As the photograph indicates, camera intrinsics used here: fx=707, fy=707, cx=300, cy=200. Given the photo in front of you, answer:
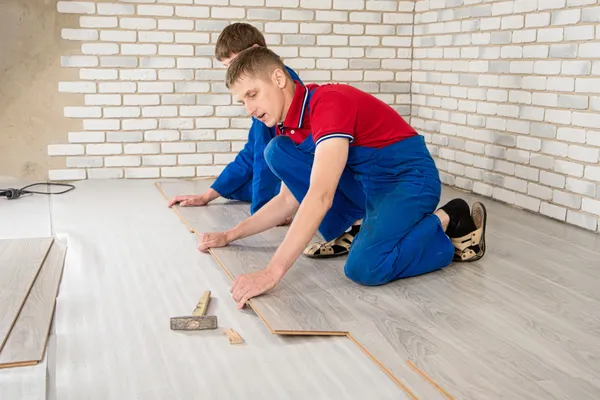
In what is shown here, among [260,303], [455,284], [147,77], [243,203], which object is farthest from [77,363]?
[147,77]

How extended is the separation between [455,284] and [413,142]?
22.3 inches

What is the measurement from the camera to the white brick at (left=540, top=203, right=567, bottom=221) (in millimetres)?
3646

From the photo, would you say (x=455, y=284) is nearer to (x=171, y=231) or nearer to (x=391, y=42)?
(x=171, y=231)

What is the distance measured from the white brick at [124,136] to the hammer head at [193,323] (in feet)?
9.41

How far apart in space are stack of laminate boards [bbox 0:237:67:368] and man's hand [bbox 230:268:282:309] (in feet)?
1.93

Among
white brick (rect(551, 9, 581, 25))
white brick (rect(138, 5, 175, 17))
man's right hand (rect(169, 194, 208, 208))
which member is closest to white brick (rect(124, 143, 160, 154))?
white brick (rect(138, 5, 175, 17))

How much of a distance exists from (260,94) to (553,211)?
2020mm

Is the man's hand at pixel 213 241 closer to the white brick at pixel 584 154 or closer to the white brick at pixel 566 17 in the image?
the white brick at pixel 584 154

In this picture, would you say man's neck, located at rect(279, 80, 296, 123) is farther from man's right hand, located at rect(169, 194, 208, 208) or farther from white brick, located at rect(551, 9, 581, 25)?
white brick, located at rect(551, 9, 581, 25)

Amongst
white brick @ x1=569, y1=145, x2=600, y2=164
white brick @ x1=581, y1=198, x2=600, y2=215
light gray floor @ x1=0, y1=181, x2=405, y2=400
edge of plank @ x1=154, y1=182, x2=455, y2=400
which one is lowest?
light gray floor @ x1=0, y1=181, x2=405, y2=400

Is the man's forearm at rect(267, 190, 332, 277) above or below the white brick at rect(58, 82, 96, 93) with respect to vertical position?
below

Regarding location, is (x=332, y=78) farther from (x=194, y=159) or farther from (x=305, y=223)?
(x=305, y=223)

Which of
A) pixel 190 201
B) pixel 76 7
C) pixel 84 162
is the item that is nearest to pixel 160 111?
pixel 84 162

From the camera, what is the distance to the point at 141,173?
16.0 feet
